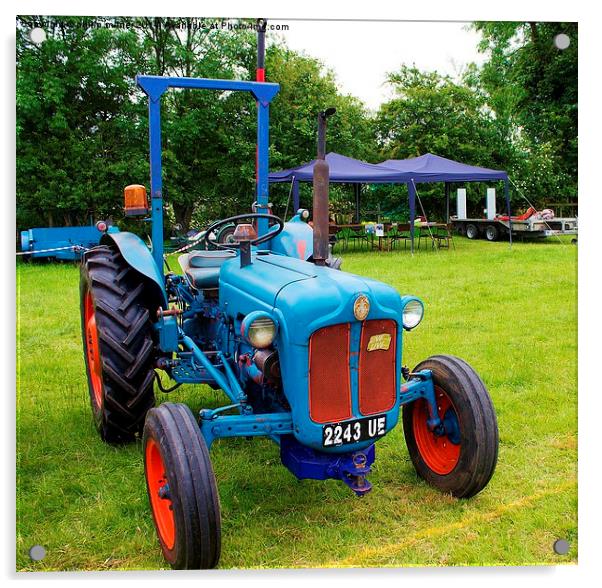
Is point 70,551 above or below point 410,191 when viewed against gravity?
below

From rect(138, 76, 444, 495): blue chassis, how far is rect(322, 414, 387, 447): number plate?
113 millimetres

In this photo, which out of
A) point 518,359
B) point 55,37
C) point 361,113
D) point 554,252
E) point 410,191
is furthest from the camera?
point 410,191

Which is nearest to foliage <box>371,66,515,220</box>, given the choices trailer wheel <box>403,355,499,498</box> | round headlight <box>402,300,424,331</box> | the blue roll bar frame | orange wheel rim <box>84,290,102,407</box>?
the blue roll bar frame

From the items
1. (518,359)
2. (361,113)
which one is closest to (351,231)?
(518,359)

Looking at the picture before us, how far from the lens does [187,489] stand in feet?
7.28

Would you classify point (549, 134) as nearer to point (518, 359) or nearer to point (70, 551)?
point (518, 359)

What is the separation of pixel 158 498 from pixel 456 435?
1364 millimetres

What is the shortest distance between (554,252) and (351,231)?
5.64 m

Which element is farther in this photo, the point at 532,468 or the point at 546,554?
the point at 532,468

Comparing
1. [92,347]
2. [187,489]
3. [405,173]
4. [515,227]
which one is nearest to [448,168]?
[515,227]

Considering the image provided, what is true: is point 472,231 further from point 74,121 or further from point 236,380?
point 74,121

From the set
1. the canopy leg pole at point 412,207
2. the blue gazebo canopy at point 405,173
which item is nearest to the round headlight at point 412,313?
the blue gazebo canopy at point 405,173

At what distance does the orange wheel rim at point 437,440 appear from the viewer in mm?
3027

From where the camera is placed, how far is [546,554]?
2.66 m
